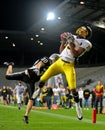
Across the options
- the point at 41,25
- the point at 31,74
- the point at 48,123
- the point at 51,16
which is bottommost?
the point at 48,123

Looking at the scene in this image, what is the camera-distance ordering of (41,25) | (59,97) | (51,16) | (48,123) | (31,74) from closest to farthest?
(31,74)
(48,123)
(59,97)
(51,16)
(41,25)

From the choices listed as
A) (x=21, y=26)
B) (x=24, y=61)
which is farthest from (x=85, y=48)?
(x=24, y=61)

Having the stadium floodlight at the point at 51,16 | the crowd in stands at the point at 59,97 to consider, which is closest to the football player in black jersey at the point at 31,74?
the crowd in stands at the point at 59,97

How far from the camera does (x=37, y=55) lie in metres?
65.6

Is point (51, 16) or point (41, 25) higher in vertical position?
point (41, 25)

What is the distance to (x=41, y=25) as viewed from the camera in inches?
1965

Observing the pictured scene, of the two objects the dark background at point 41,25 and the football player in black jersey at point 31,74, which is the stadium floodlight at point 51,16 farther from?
the football player in black jersey at point 31,74

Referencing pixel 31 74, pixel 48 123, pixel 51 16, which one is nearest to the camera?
pixel 31 74

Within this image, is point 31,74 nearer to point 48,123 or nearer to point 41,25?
point 48,123

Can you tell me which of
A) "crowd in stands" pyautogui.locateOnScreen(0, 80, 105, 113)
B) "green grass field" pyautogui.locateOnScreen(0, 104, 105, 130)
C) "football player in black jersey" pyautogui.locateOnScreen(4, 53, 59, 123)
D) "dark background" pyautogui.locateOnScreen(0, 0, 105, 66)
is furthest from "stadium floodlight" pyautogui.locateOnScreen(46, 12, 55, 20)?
"football player in black jersey" pyautogui.locateOnScreen(4, 53, 59, 123)

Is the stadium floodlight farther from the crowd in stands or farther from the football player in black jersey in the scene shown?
the football player in black jersey

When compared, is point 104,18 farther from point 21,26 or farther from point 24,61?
point 24,61

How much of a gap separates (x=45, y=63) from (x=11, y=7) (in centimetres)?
4011

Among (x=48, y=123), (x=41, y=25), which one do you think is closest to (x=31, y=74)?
(x=48, y=123)
